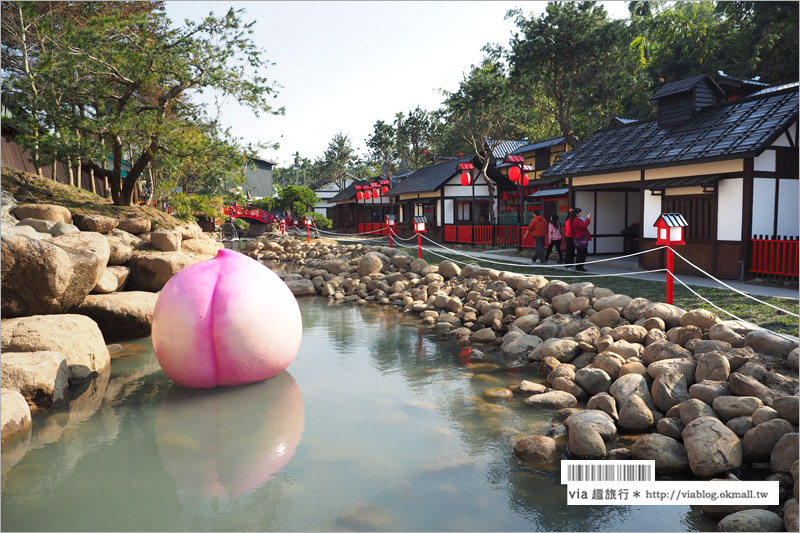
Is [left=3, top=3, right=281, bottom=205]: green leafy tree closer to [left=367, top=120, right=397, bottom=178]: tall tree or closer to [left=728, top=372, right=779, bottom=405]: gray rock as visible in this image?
[left=728, top=372, right=779, bottom=405]: gray rock

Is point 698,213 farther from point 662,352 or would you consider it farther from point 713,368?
point 713,368

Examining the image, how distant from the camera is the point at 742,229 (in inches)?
464

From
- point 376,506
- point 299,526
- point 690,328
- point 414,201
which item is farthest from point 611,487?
point 414,201

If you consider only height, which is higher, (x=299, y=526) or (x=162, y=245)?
(x=162, y=245)

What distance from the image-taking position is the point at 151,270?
35.0 ft

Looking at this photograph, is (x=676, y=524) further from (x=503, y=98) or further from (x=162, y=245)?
(x=503, y=98)

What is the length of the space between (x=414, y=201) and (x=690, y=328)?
2387 centimetres

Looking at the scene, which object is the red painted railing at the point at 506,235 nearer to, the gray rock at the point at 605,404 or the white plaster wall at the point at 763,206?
the white plaster wall at the point at 763,206

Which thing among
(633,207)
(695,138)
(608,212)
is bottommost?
(608,212)

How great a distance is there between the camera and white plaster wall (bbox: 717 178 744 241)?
12000mm

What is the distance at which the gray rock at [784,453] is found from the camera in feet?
14.2

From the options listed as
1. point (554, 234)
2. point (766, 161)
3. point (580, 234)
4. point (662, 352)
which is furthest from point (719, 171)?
point (662, 352)

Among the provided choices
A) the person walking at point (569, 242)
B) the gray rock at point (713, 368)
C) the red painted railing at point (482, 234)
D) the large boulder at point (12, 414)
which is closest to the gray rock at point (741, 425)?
the gray rock at point (713, 368)

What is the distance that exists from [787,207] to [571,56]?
11.0 metres
